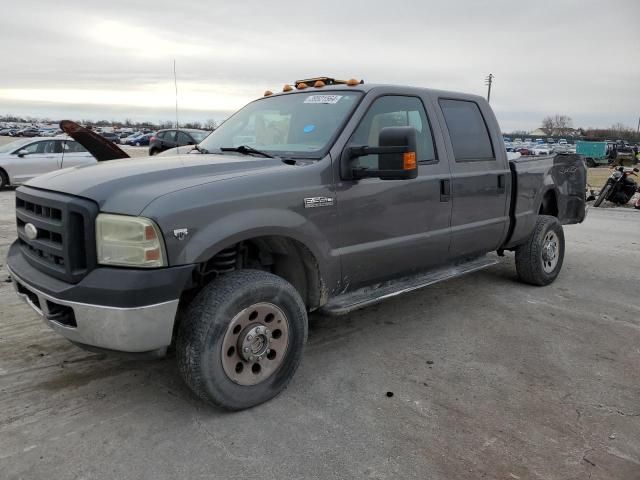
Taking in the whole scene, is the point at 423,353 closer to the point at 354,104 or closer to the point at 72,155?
the point at 354,104

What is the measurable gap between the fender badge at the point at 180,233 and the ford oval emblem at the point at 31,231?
99cm

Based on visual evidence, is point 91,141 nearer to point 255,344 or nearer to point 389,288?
point 255,344

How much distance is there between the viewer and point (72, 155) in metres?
13.8

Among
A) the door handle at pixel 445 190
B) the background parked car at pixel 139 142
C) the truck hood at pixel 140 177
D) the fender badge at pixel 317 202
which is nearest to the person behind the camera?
the truck hood at pixel 140 177

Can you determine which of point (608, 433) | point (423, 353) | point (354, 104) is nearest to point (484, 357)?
point (423, 353)

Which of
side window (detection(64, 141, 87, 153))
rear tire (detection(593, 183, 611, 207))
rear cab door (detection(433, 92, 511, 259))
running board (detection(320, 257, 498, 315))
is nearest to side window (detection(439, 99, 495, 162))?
rear cab door (detection(433, 92, 511, 259))

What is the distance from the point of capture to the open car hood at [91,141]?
4.40m

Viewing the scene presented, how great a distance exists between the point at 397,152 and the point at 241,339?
1.44 m

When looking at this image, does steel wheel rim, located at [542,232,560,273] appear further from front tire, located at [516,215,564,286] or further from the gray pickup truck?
the gray pickup truck

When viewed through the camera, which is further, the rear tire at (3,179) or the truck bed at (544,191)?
the rear tire at (3,179)

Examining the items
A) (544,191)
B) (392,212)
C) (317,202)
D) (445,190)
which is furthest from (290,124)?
(544,191)

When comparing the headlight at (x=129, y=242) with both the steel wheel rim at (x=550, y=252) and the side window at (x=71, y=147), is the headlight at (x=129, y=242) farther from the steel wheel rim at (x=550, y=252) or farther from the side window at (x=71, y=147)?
the side window at (x=71, y=147)

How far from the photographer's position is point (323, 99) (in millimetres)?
3953

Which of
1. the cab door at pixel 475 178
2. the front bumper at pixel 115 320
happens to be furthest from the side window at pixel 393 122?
the front bumper at pixel 115 320
